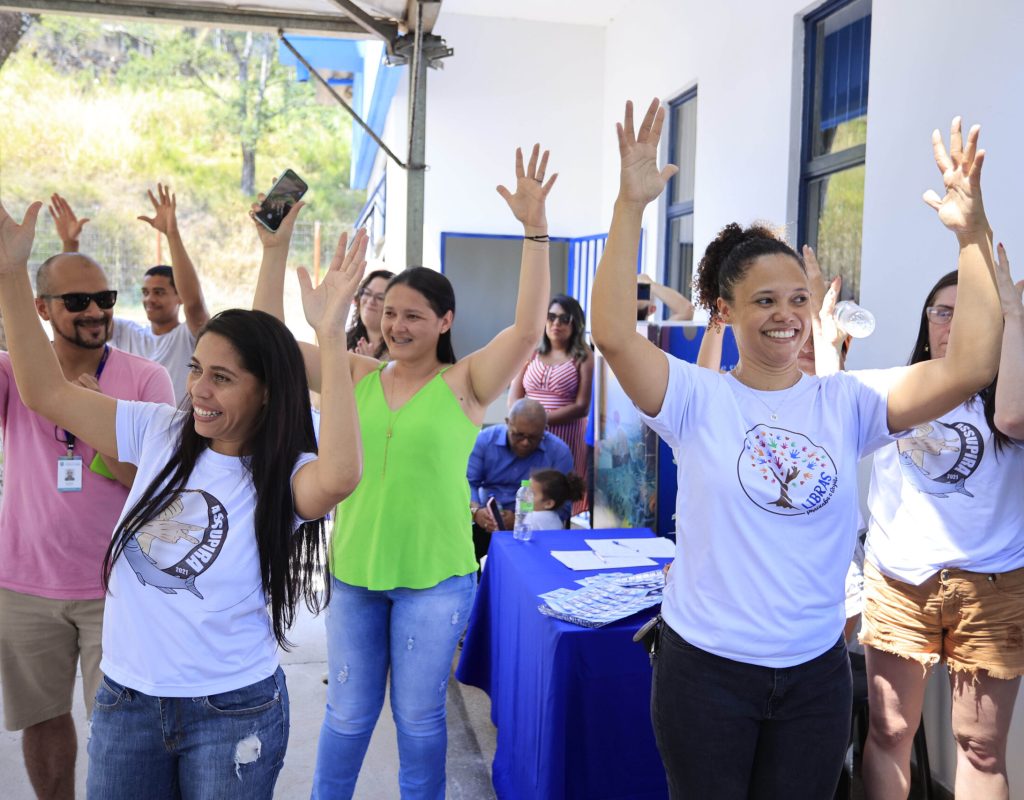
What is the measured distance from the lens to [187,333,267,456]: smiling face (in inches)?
69.2

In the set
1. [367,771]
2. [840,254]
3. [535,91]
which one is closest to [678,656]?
[367,771]

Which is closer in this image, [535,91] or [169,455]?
[169,455]

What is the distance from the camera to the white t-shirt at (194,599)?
1.66 m

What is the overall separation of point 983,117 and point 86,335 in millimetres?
3106

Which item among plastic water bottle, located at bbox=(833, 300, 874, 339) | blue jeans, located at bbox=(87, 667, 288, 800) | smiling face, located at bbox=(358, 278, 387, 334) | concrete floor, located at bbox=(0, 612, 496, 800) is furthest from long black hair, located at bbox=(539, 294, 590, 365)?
blue jeans, located at bbox=(87, 667, 288, 800)

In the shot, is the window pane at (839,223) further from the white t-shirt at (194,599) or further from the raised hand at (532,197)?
the white t-shirt at (194,599)

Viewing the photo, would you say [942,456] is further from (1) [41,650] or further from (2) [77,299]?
(1) [41,650]

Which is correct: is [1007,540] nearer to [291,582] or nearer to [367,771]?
[291,582]

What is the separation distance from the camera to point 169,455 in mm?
1801

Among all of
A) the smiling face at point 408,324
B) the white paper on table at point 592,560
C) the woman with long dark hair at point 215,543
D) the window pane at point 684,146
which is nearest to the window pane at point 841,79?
the window pane at point 684,146

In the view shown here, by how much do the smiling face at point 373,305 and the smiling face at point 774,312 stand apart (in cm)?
248

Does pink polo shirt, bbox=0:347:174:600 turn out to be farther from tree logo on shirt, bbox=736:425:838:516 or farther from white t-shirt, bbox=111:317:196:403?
white t-shirt, bbox=111:317:196:403

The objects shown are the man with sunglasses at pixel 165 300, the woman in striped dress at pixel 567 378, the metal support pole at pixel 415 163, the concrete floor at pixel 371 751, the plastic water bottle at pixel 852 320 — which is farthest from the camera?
the woman in striped dress at pixel 567 378

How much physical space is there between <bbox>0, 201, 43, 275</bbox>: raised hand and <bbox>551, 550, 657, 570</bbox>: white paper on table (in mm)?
1974
